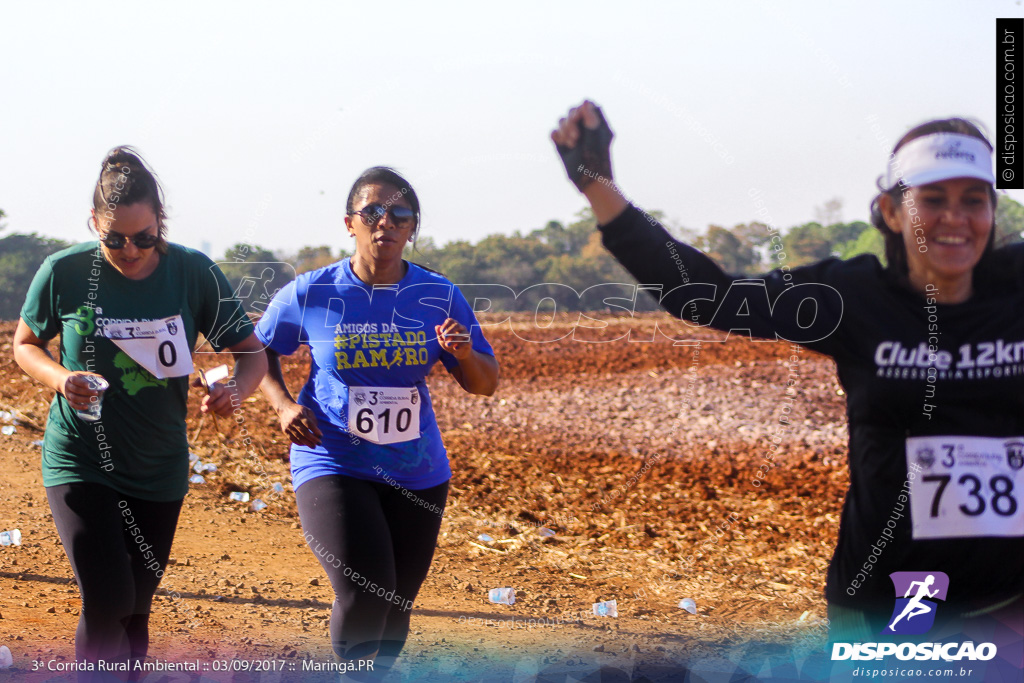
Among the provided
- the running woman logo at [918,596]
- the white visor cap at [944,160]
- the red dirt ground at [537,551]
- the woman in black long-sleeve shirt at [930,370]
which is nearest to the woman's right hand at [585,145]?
the woman in black long-sleeve shirt at [930,370]

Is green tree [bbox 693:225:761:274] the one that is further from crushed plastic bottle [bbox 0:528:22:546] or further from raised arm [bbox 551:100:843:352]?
raised arm [bbox 551:100:843:352]

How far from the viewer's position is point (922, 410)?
262cm

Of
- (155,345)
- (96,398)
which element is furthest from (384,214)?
(96,398)

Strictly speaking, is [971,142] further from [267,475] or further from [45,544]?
[267,475]

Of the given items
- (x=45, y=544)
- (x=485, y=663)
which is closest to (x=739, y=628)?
(x=485, y=663)

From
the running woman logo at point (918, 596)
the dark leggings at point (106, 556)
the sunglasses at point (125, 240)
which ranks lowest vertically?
the dark leggings at point (106, 556)

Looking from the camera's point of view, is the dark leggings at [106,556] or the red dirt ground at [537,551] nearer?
the dark leggings at [106,556]

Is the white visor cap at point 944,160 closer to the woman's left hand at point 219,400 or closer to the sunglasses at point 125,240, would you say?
the woman's left hand at point 219,400

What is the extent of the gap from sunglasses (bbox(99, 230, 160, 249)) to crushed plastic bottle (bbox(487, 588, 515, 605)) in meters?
3.41

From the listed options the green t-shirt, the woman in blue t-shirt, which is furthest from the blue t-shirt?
the green t-shirt

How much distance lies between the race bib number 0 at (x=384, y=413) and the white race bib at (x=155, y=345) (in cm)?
66

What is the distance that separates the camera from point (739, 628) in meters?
5.81

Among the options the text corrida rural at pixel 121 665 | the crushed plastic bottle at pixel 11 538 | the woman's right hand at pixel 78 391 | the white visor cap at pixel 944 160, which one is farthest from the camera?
the crushed plastic bottle at pixel 11 538

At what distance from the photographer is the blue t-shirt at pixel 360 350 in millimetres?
3938
